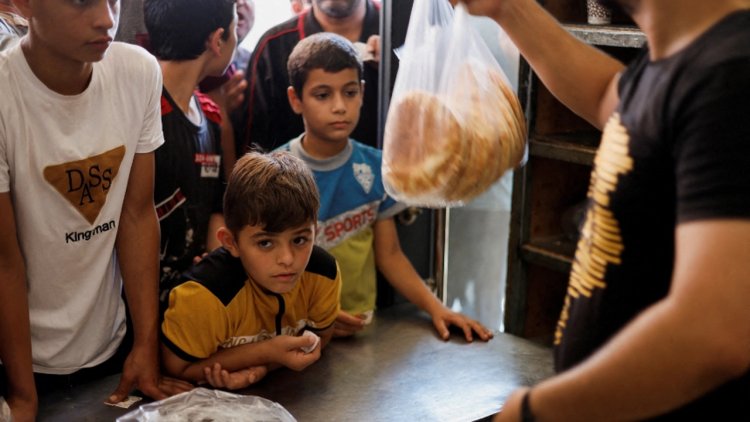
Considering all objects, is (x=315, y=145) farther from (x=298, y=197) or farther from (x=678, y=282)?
(x=678, y=282)

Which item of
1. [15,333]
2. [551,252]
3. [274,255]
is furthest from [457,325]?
[15,333]

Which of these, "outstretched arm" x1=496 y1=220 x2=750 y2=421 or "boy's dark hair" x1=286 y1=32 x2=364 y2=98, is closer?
"outstretched arm" x1=496 y1=220 x2=750 y2=421

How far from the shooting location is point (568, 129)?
7.90 ft

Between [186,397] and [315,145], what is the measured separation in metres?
0.84

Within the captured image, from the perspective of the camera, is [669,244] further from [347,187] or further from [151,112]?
[347,187]

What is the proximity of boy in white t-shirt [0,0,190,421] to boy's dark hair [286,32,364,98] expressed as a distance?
47 centimetres

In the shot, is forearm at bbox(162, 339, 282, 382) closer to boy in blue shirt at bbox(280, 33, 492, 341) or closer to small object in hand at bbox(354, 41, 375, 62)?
boy in blue shirt at bbox(280, 33, 492, 341)

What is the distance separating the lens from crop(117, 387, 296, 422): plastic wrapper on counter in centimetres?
166

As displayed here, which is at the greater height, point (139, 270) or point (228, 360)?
point (139, 270)

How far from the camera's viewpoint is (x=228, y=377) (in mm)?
1851

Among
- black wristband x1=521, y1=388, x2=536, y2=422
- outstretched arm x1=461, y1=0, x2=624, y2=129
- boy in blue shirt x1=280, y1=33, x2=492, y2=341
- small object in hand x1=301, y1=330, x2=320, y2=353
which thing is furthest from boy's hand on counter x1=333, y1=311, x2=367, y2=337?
black wristband x1=521, y1=388, x2=536, y2=422

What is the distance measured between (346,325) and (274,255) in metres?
0.51

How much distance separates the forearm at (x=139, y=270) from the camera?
1845 mm

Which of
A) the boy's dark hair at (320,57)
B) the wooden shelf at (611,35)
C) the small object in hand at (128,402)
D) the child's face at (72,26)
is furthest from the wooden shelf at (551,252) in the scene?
the child's face at (72,26)
